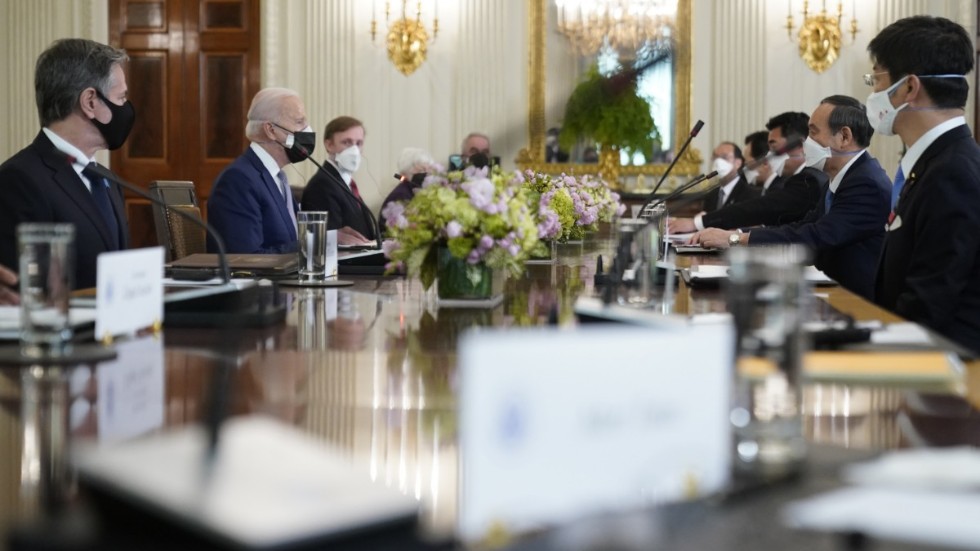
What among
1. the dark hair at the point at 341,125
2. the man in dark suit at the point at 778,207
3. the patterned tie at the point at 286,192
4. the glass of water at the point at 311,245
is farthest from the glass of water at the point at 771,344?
the dark hair at the point at 341,125

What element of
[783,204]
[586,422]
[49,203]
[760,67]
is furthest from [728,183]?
[586,422]

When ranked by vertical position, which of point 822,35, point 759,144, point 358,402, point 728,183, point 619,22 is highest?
point 619,22

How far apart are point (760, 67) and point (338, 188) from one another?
445cm

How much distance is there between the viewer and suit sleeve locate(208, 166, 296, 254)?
4176 mm

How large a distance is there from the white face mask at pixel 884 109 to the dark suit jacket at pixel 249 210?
1.93 meters

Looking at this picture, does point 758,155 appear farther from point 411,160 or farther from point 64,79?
point 64,79

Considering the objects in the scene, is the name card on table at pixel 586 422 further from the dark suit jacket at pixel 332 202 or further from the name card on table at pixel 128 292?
the dark suit jacket at pixel 332 202

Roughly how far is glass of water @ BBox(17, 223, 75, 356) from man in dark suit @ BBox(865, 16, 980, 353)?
191 centimetres

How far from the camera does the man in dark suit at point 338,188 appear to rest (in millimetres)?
5508

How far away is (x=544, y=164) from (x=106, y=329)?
292 inches

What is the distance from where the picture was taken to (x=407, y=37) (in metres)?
9.13

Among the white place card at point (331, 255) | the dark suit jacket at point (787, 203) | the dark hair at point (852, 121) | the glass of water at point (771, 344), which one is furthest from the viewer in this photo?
the dark suit jacket at point (787, 203)

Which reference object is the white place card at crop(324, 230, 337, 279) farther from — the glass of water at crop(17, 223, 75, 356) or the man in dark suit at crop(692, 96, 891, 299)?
the man in dark suit at crop(692, 96, 891, 299)

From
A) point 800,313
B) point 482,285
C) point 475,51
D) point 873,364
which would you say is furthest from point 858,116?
point 475,51
